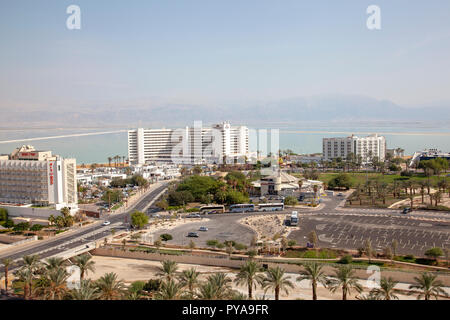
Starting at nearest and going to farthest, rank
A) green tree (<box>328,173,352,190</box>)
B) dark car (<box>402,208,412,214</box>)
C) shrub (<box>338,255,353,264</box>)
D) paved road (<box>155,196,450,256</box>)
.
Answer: shrub (<box>338,255,353,264</box>) → paved road (<box>155,196,450,256</box>) → dark car (<box>402,208,412,214</box>) → green tree (<box>328,173,352,190</box>)

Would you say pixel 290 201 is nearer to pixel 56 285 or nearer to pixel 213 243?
pixel 213 243

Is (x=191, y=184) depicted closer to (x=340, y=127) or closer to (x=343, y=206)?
(x=343, y=206)

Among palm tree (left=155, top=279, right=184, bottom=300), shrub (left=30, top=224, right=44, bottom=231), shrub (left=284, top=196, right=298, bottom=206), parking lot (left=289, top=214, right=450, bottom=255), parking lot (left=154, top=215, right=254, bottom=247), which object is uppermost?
palm tree (left=155, top=279, right=184, bottom=300)

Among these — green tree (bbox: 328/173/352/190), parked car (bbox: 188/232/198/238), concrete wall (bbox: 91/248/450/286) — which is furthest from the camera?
green tree (bbox: 328/173/352/190)

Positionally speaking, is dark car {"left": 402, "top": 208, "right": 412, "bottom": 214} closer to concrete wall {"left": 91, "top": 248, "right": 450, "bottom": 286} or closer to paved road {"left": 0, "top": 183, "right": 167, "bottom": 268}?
concrete wall {"left": 91, "top": 248, "right": 450, "bottom": 286}

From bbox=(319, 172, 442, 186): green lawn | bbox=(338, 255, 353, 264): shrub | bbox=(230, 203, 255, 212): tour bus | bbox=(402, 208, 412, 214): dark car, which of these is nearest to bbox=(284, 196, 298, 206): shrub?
bbox=(230, 203, 255, 212): tour bus

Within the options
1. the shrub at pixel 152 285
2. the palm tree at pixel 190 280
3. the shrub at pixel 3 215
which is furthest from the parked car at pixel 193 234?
the shrub at pixel 3 215

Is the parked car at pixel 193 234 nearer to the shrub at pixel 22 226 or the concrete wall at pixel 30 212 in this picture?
the concrete wall at pixel 30 212
